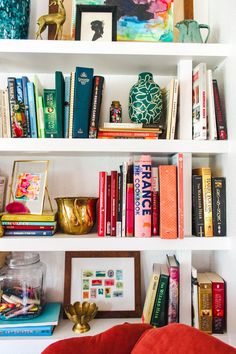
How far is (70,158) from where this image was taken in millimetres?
1412

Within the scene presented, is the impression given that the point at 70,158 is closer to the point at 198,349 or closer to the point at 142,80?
the point at 142,80

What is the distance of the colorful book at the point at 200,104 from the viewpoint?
1187 mm

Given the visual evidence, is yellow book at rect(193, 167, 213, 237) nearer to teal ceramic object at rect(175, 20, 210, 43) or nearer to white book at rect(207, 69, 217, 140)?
white book at rect(207, 69, 217, 140)

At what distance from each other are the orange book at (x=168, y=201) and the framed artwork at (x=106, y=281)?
286mm

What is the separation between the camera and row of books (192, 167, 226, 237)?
121cm

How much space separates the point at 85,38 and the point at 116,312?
118 cm

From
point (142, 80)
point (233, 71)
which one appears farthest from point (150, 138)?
point (233, 71)

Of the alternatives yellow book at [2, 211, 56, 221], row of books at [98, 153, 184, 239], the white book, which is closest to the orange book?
row of books at [98, 153, 184, 239]

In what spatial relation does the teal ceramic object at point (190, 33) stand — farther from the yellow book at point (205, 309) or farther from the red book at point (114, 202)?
the yellow book at point (205, 309)

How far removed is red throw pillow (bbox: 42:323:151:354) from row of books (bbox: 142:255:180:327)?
259 millimetres

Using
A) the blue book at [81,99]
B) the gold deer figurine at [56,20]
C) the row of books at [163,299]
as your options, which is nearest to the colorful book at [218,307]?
the row of books at [163,299]

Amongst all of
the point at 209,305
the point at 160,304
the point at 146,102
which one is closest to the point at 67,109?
the point at 146,102

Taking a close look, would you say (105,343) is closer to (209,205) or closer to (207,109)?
(209,205)

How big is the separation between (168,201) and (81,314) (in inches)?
23.3
